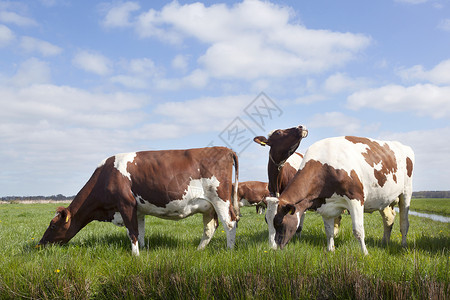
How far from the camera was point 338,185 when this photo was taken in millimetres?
6762

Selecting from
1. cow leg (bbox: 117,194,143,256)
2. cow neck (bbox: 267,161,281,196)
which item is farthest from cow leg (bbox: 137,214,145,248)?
cow neck (bbox: 267,161,281,196)

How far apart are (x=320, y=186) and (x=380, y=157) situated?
73.4 inches

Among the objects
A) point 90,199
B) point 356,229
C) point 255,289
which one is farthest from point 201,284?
point 90,199

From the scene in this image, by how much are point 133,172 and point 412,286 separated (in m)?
5.67

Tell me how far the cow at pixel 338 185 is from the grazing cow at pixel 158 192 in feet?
4.39

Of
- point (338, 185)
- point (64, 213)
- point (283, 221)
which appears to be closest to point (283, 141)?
point (338, 185)

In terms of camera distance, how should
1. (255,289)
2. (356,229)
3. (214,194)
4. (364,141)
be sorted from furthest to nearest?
(364,141), (214,194), (356,229), (255,289)

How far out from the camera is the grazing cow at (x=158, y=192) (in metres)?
Answer: 7.38

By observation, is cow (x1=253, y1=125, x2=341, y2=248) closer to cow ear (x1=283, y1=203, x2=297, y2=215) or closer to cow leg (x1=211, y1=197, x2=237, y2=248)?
cow ear (x1=283, y1=203, x2=297, y2=215)

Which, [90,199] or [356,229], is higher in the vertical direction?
[90,199]

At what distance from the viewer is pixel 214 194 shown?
7355 millimetres

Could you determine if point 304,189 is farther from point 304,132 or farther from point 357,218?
point 304,132

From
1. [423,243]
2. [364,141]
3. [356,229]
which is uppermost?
[364,141]

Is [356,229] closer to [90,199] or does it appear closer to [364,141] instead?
[364,141]
